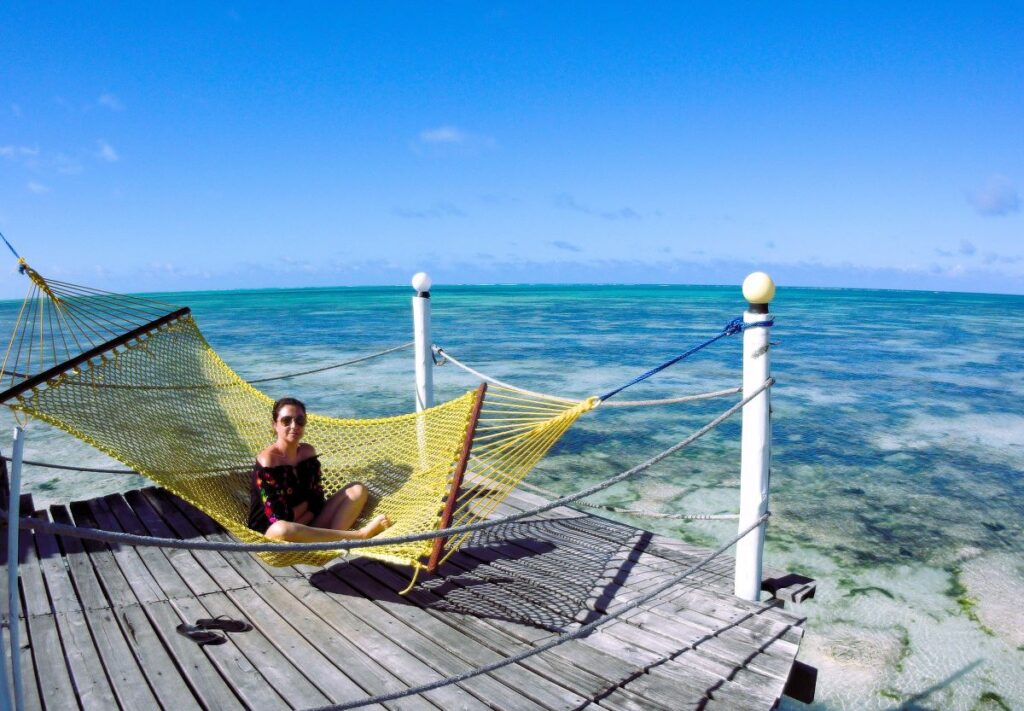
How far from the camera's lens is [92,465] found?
6.14 meters

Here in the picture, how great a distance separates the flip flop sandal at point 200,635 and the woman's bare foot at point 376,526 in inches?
23.4

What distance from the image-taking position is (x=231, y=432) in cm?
344

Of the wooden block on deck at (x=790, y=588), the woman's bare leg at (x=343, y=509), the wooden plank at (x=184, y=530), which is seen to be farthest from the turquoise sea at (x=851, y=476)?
the wooden plank at (x=184, y=530)

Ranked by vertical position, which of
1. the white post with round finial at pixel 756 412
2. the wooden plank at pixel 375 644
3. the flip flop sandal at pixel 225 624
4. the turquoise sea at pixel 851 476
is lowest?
the turquoise sea at pixel 851 476

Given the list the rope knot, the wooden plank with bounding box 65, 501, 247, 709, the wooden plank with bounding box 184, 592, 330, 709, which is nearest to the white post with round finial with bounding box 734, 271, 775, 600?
the rope knot

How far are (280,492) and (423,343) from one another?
1.34 meters

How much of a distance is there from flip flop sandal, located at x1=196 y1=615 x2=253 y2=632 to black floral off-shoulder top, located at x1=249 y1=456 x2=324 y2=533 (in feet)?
1.47

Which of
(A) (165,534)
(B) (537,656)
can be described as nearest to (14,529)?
(B) (537,656)

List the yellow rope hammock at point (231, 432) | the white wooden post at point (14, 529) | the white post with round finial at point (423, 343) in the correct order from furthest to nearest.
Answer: the white post with round finial at point (423, 343)
the yellow rope hammock at point (231, 432)
the white wooden post at point (14, 529)

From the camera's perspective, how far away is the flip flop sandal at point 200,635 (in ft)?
6.94

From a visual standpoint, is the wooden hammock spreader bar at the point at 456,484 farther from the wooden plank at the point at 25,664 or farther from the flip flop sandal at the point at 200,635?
Result: the wooden plank at the point at 25,664

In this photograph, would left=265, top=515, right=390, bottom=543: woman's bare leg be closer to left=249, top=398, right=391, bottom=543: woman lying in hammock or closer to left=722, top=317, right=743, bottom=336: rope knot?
left=249, top=398, right=391, bottom=543: woman lying in hammock

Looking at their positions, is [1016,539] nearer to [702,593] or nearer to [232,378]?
[702,593]

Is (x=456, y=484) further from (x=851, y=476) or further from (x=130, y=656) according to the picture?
(x=851, y=476)
